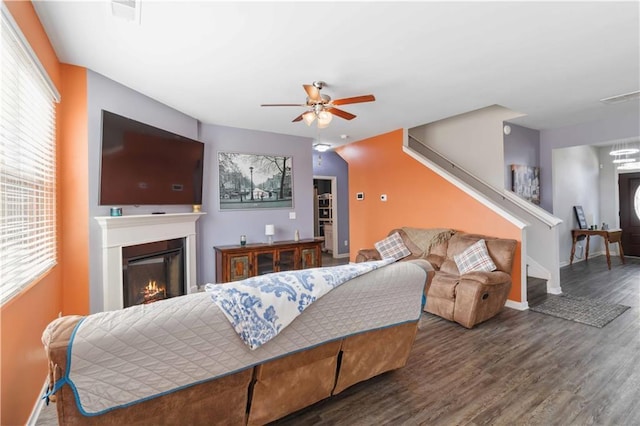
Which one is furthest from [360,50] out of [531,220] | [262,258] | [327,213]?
[327,213]

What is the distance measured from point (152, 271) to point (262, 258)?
157 cm

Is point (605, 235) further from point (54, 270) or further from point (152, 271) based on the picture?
point (54, 270)

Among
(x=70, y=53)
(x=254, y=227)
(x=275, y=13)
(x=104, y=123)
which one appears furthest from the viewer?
(x=254, y=227)

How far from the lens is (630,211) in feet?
22.4

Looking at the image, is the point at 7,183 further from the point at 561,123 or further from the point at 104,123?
the point at 561,123

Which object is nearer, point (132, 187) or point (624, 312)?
point (132, 187)

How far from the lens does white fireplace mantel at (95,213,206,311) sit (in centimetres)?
291

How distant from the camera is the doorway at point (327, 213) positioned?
7.55 meters

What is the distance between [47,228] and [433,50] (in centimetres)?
350

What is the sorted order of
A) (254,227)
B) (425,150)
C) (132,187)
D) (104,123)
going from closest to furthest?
(104,123) → (132,187) → (254,227) → (425,150)

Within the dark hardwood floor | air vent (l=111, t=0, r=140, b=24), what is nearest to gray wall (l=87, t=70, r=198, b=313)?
air vent (l=111, t=0, r=140, b=24)

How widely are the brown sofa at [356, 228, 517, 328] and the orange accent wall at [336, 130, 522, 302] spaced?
0.26m

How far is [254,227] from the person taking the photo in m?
5.13

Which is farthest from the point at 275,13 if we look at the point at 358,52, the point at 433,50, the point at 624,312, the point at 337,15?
the point at 624,312
